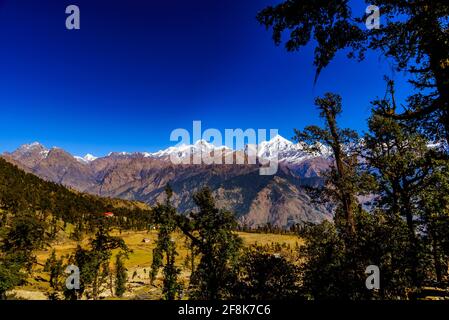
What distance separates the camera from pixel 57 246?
17862 cm

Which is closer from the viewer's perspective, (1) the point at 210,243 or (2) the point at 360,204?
(2) the point at 360,204

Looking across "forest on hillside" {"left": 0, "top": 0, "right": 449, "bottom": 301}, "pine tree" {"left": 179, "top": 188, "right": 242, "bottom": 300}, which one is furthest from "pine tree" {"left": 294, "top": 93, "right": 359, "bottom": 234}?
"pine tree" {"left": 179, "top": 188, "right": 242, "bottom": 300}

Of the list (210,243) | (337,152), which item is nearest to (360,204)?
(337,152)

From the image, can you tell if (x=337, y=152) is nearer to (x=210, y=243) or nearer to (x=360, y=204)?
(x=360, y=204)

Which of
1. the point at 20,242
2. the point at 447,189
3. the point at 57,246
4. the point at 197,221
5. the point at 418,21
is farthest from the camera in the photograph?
the point at 57,246

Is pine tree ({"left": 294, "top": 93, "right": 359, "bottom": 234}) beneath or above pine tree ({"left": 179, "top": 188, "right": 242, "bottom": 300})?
above

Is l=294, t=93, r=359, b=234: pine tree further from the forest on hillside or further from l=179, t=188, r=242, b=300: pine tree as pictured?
l=179, t=188, r=242, b=300: pine tree

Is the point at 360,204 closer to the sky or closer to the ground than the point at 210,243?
closer to the sky

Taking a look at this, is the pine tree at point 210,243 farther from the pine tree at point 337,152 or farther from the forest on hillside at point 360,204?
the pine tree at point 337,152

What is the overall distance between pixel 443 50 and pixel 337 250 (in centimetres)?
1211

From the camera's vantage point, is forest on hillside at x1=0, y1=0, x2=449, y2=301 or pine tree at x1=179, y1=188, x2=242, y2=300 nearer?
forest on hillside at x1=0, y1=0, x2=449, y2=301

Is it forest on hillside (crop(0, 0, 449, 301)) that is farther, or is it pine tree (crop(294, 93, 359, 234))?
pine tree (crop(294, 93, 359, 234))
